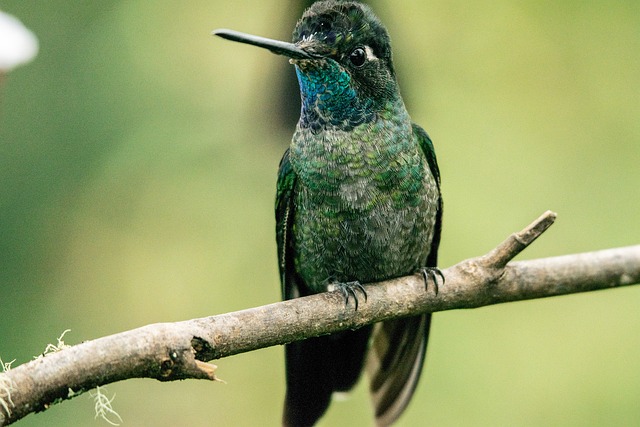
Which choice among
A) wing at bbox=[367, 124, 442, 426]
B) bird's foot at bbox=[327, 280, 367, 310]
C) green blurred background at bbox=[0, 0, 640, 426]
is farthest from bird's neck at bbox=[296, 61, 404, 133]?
green blurred background at bbox=[0, 0, 640, 426]

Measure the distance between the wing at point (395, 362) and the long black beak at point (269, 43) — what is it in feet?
4.16

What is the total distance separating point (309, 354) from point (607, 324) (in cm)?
232

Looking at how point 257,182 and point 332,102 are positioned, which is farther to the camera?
point 257,182

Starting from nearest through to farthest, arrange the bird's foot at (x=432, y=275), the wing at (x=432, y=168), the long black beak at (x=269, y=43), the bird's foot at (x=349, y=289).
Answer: the long black beak at (x=269, y=43)
the bird's foot at (x=349, y=289)
the bird's foot at (x=432, y=275)
the wing at (x=432, y=168)

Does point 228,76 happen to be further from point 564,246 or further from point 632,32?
point 632,32

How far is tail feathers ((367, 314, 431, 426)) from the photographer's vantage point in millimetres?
3873

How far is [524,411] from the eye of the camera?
4.94 metres

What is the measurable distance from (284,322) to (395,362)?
1.46 metres

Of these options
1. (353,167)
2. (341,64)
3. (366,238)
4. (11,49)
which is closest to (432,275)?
(366,238)

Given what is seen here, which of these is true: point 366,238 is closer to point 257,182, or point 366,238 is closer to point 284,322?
point 284,322

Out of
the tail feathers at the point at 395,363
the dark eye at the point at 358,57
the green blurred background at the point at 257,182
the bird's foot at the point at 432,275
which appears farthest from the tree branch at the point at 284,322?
the green blurred background at the point at 257,182

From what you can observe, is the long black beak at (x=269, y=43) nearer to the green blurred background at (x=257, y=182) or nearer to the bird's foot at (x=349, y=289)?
the bird's foot at (x=349, y=289)

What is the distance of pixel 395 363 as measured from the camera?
395cm

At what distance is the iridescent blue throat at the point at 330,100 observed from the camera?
3.22 m
